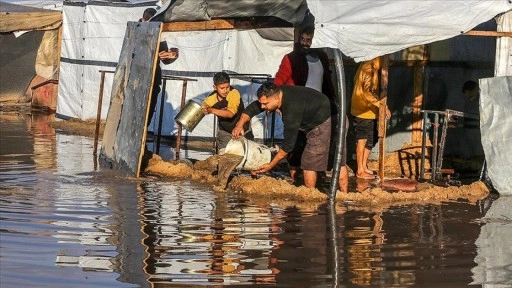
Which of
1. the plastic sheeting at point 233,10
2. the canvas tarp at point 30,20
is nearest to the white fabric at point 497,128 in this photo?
the plastic sheeting at point 233,10

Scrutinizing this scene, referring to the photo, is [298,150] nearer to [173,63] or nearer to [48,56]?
[173,63]

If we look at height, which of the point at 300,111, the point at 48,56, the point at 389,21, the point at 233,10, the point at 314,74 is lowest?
the point at 300,111

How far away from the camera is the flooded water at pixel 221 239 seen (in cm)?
880

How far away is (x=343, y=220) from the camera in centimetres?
1176

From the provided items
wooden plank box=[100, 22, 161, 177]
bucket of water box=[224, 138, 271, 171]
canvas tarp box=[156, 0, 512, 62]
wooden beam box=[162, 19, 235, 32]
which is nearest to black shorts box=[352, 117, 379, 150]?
bucket of water box=[224, 138, 271, 171]

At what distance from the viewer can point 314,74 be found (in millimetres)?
14281

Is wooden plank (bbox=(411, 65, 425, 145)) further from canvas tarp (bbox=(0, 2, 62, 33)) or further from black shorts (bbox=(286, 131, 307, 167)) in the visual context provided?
canvas tarp (bbox=(0, 2, 62, 33))

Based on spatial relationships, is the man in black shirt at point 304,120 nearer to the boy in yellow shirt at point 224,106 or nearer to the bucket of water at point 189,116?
the boy in yellow shirt at point 224,106

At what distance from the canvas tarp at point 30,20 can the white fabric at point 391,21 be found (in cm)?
1405

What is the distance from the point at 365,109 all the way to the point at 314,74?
3.06 ft

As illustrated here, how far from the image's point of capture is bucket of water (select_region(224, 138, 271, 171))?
14.1m

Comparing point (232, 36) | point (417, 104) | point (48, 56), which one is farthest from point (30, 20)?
point (417, 104)

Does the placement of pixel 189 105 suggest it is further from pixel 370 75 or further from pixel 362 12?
pixel 362 12

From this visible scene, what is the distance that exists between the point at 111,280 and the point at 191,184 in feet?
19.7
